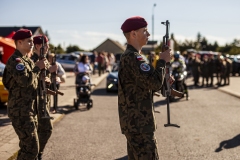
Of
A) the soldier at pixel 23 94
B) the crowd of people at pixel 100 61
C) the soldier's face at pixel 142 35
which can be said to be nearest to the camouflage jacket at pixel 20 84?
the soldier at pixel 23 94

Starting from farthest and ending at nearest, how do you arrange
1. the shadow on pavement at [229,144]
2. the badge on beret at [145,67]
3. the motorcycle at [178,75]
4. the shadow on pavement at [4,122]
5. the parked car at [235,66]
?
the parked car at [235,66] < the motorcycle at [178,75] < the shadow on pavement at [4,122] < the shadow on pavement at [229,144] < the badge on beret at [145,67]

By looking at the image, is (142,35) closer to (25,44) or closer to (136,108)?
(136,108)

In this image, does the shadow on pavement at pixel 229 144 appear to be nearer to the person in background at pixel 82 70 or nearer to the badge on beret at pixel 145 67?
the badge on beret at pixel 145 67

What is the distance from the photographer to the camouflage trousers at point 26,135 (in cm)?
414

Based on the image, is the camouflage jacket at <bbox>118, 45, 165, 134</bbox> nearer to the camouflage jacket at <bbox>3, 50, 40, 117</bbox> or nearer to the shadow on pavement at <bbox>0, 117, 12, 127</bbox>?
Answer: the camouflage jacket at <bbox>3, 50, 40, 117</bbox>

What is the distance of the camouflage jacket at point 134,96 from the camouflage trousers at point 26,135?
1345mm

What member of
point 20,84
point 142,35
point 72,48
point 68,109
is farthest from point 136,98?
point 72,48

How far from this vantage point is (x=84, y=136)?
24.6 ft

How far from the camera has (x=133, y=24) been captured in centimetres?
331

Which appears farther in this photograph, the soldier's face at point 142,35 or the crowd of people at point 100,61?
the crowd of people at point 100,61

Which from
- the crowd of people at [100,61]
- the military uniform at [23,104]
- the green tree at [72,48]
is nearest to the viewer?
the military uniform at [23,104]

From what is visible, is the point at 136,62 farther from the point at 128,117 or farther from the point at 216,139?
the point at 216,139

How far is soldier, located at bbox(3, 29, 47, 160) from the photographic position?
4035 millimetres

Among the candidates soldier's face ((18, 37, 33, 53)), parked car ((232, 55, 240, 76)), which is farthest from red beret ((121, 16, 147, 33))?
parked car ((232, 55, 240, 76))
